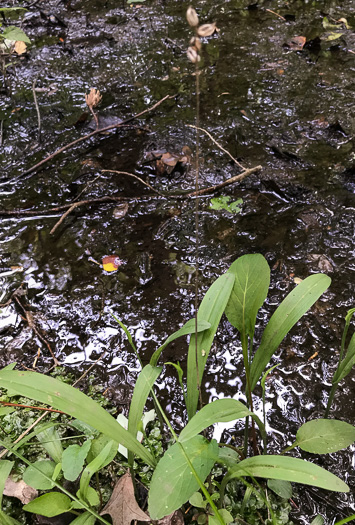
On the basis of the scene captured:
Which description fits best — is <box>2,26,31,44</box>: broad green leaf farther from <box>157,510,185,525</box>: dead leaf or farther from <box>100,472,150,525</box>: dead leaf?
<box>157,510,185,525</box>: dead leaf

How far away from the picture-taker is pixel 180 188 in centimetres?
225

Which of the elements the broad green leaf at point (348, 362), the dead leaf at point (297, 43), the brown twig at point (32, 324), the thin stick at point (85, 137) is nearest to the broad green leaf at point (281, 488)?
the broad green leaf at point (348, 362)

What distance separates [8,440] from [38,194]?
1.39m

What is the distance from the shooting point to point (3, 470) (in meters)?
1.04

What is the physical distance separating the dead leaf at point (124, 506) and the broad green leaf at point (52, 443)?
182 millimetres

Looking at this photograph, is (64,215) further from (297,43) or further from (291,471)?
(297,43)

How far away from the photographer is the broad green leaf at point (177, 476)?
2.78 feet

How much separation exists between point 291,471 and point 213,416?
201 mm

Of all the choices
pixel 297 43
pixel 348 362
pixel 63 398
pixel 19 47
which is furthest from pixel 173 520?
pixel 19 47

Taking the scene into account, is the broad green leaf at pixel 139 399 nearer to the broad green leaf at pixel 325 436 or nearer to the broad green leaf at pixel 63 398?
the broad green leaf at pixel 63 398

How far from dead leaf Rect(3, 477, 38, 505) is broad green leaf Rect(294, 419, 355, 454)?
764 mm

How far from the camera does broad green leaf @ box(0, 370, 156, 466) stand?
0.91 m

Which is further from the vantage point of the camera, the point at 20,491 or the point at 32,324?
the point at 32,324

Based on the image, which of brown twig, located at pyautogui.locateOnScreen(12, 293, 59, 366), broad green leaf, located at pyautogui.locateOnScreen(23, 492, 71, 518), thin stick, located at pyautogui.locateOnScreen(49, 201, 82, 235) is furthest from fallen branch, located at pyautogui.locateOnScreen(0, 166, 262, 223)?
broad green leaf, located at pyautogui.locateOnScreen(23, 492, 71, 518)
